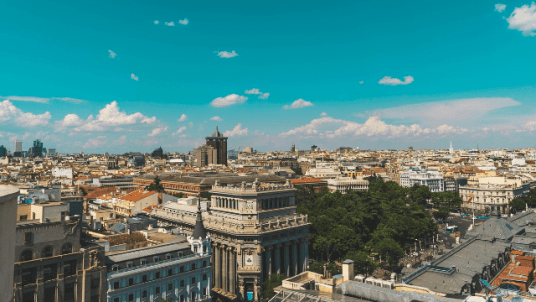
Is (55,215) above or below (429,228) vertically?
above

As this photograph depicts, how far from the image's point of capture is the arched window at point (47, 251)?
41.8 m

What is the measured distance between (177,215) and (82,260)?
1385 inches

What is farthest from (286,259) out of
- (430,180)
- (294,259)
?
(430,180)

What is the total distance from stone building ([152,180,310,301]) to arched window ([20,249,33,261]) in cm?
2932

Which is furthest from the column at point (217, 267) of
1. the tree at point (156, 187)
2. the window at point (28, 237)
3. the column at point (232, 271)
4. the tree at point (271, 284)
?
the tree at point (156, 187)

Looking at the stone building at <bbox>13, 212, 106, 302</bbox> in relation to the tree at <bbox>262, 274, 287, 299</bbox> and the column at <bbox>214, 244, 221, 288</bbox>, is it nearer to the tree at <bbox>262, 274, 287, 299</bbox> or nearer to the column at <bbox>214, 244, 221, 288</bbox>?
the tree at <bbox>262, 274, 287, 299</bbox>

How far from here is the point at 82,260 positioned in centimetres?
4412

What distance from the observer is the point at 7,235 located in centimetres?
659

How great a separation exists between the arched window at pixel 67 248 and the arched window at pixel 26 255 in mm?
3212

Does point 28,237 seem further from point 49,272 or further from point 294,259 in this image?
point 294,259

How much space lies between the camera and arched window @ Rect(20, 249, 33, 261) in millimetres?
40200

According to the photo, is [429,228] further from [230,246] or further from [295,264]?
[230,246]

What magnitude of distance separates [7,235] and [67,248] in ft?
140

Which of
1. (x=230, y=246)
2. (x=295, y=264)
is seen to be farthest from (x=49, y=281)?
(x=295, y=264)
